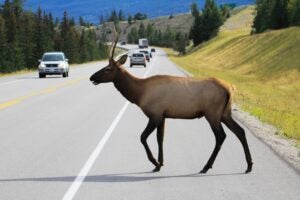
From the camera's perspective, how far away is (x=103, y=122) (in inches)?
674

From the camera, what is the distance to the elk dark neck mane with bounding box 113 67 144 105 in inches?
407

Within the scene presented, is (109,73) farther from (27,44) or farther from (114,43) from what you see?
(27,44)

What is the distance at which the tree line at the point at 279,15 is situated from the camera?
293 ft

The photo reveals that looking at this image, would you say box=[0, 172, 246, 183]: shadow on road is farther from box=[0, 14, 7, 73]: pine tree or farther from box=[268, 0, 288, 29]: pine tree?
box=[268, 0, 288, 29]: pine tree

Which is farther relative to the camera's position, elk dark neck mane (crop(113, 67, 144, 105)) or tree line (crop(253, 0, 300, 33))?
tree line (crop(253, 0, 300, 33))

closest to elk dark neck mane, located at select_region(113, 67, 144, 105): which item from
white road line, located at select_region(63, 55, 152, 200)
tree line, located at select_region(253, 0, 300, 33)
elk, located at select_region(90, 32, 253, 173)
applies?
elk, located at select_region(90, 32, 253, 173)

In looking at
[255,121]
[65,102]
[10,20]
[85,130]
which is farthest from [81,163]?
[10,20]

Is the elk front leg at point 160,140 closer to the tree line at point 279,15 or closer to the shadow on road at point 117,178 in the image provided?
the shadow on road at point 117,178

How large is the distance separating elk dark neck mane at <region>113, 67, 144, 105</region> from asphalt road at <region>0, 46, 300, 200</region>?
3.64ft

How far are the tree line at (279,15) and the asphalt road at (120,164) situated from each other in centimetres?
7362

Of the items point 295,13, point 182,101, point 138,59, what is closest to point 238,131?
point 182,101

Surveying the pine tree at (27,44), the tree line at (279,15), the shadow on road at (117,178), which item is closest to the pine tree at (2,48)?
the pine tree at (27,44)

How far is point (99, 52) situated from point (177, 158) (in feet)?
482

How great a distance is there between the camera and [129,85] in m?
10.4
